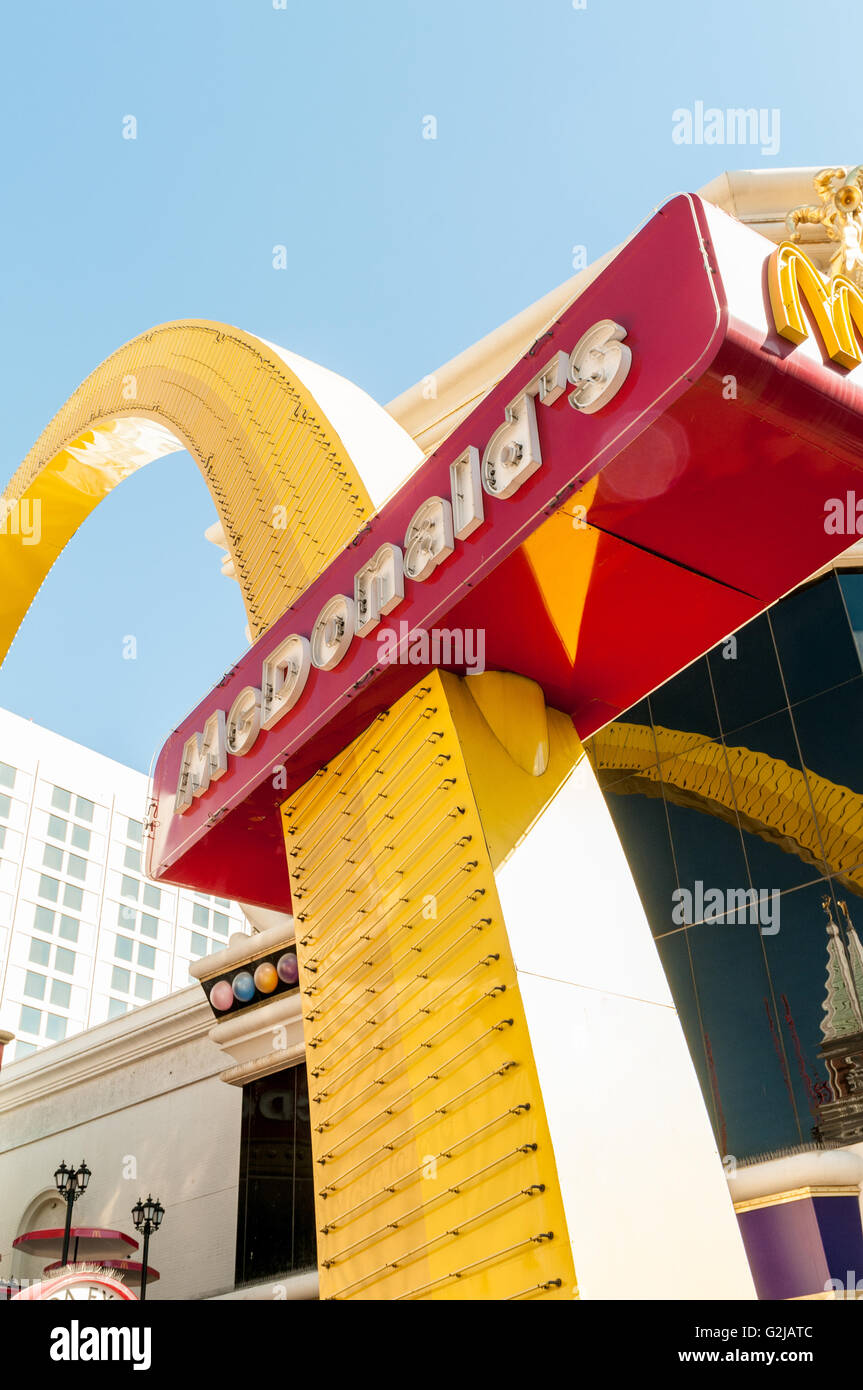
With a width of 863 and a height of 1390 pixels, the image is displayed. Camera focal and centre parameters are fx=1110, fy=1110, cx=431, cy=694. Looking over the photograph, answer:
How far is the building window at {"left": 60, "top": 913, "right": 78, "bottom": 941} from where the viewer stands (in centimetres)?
6150

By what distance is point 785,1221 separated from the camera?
8906 millimetres

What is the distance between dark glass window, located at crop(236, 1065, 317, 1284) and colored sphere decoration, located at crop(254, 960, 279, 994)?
109cm

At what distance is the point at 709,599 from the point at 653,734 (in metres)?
7.13

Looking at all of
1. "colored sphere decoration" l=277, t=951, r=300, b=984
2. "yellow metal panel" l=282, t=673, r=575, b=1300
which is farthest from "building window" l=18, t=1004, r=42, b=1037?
"yellow metal panel" l=282, t=673, r=575, b=1300

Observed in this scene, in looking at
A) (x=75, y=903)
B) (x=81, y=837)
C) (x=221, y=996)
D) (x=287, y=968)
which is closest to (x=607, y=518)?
(x=287, y=968)

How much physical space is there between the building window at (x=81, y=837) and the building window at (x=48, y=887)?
9.52 ft

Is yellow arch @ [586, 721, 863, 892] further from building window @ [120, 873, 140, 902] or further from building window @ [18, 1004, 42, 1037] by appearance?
Result: building window @ [120, 873, 140, 902]

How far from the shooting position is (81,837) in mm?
64562

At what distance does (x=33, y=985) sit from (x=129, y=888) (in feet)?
32.0

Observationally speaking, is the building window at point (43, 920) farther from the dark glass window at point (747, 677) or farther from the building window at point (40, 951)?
the dark glass window at point (747, 677)

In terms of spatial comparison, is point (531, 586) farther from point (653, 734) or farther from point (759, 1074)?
point (653, 734)

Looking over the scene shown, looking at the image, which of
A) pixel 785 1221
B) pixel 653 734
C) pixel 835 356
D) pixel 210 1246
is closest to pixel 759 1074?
pixel 785 1221

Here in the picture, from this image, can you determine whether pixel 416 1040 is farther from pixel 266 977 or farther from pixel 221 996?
pixel 221 996

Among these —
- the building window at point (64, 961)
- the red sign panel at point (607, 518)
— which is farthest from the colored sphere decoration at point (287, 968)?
the building window at point (64, 961)
